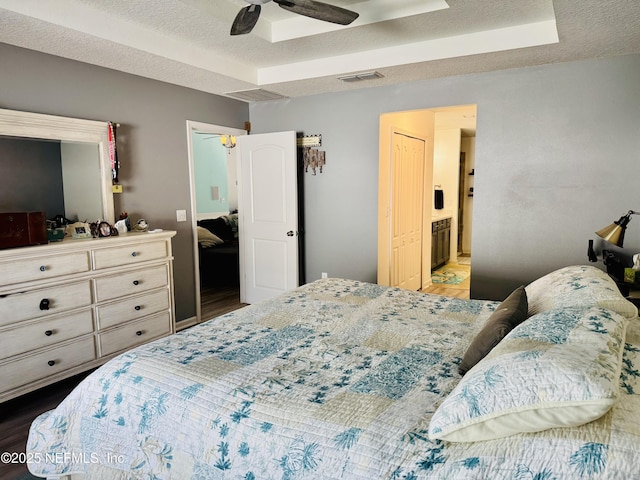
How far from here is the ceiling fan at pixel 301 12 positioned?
2240 mm

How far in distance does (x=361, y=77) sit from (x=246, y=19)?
5.71ft

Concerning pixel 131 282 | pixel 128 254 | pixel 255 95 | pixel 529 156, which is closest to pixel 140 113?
pixel 255 95

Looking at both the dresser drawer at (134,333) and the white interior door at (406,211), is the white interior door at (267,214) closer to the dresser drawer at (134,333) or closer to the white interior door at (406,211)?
the white interior door at (406,211)

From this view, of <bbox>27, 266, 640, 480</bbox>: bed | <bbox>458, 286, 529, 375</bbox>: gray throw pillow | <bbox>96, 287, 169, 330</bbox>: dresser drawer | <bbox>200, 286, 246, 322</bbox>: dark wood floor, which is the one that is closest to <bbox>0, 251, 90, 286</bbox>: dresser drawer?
<bbox>96, 287, 169, 330</bbox>: dresser drawer

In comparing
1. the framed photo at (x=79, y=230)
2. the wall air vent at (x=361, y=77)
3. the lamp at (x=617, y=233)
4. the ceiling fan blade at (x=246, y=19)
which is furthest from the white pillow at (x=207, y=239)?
the lamp at (x=617, y=233)

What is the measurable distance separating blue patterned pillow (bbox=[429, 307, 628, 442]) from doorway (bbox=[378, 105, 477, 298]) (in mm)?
3240

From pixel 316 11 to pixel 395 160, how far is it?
2.66 metres

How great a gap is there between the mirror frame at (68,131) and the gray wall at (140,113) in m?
0.08

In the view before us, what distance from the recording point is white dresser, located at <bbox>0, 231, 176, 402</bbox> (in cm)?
273

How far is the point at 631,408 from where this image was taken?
1.18 m

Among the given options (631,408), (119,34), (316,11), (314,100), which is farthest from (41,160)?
(631,408)

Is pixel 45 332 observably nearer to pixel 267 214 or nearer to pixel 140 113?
pixel 140 113

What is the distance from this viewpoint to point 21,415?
2.78 metres

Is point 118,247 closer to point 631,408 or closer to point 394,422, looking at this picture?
point 394,422
